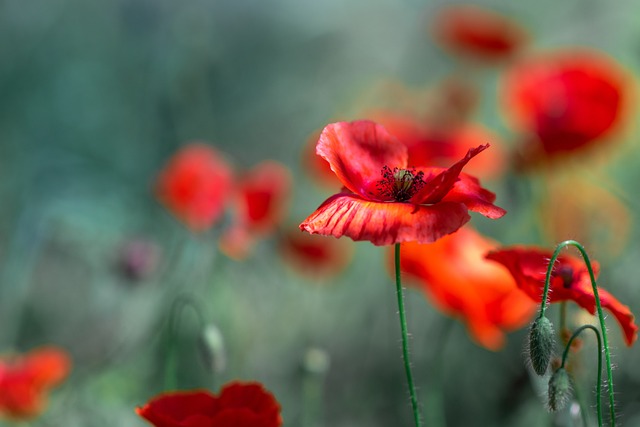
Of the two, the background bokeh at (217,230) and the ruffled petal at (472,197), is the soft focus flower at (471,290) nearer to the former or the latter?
the background bokeh at (217,230)

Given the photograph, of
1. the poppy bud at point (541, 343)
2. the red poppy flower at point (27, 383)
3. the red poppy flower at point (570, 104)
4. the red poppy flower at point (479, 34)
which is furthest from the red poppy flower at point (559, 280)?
the red poppy flower at point (479, 34)

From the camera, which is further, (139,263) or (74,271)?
(74,271)

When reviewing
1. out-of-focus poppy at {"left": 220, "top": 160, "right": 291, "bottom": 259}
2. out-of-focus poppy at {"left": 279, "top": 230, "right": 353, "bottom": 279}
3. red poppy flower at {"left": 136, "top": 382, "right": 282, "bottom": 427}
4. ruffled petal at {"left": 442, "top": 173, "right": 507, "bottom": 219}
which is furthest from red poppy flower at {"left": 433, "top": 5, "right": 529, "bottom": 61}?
red poppy flower at {"left": 136, "top": 382, "right": 282, "bottom": 427}

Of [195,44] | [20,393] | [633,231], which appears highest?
[195,44]

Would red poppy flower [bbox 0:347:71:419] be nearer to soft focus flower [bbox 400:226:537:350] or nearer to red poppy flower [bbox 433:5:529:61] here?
soft focus flower [bbox 400:226:537:350]

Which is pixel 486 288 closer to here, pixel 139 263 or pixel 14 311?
pixel 139 263

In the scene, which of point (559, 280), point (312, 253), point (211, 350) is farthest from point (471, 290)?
point (312, 253)

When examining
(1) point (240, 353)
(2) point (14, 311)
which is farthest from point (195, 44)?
(1) point (240, 353)
